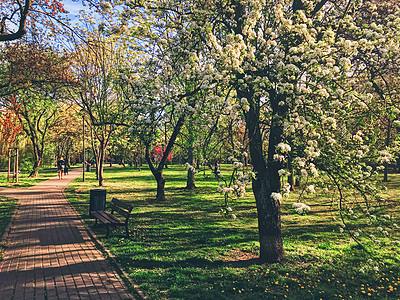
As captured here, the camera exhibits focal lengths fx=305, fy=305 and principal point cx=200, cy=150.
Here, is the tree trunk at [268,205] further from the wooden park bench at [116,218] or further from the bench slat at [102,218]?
the bench slat at [102,218]

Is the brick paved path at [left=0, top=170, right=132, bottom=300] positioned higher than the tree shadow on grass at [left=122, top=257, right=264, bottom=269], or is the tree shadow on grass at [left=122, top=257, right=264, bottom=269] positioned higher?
the brick paved path at [left=0, top=170, right=132, bottom=300]

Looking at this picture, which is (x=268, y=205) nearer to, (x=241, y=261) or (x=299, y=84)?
(x=241, y=261)

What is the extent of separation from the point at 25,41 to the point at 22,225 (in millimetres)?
7723

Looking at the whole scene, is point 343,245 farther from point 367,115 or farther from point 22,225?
point 22,225

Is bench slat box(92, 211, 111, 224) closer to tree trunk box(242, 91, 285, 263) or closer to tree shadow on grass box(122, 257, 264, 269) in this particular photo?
tree shadow on grass box(122, 257, 264, 269)

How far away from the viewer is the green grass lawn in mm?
5488

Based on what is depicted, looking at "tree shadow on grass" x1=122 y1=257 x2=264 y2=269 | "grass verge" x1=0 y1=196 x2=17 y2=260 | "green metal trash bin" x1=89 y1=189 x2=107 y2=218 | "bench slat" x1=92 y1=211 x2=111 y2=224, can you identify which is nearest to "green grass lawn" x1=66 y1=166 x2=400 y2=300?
"tree shadow on grass" x1=122 y1=257 x2=264 y2=269

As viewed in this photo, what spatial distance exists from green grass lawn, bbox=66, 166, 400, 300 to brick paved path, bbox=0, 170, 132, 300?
0.52 meters

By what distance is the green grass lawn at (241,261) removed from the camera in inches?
216

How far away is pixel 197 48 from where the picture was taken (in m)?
7.63

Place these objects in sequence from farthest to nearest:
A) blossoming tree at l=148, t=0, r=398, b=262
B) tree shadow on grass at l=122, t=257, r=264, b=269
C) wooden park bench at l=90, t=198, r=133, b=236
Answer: wooden park bench at l=90, t=198, r=133, b=236 → tree shadow on grass at l=122, t=257, r=264, b=269 → blossoming tree at l=148, t=0, r=398, b=262

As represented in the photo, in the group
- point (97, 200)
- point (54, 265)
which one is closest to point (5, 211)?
point (97, 200)

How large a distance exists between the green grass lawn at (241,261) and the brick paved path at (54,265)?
0.52 m

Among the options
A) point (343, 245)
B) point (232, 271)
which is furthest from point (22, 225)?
point (343, 245)
